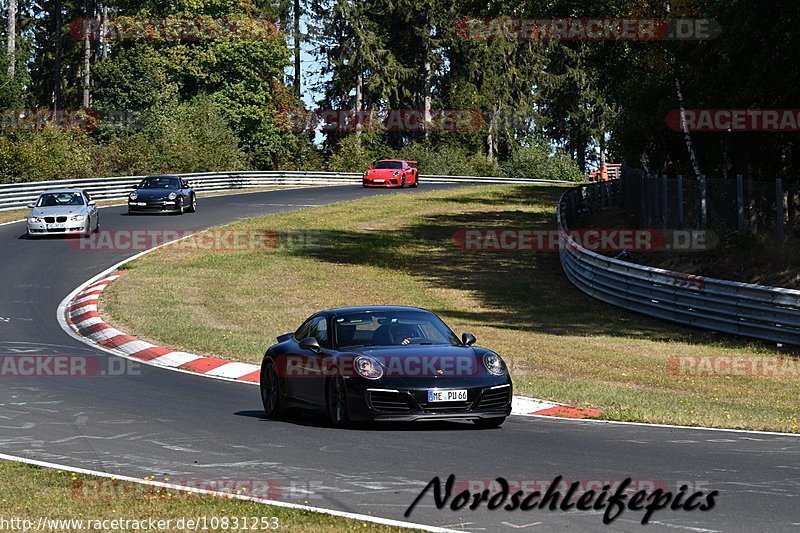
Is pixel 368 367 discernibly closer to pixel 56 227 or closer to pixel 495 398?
pixel 495 398

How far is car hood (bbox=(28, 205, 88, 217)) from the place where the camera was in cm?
3856

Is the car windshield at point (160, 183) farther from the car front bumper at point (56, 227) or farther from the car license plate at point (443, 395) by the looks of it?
the car license plate at point (443, 395)

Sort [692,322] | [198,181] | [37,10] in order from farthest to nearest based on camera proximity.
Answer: [37,10] < [198,181] < [692,322]

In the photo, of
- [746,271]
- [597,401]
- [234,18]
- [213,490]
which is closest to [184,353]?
[597,401]

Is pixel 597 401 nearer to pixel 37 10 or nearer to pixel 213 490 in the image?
pixel 213 490

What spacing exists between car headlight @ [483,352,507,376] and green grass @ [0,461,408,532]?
412cm

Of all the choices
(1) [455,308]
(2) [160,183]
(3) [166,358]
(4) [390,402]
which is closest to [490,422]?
(4) [390,402]

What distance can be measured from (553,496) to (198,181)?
175 feet

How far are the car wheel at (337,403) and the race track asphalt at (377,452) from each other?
17 centimetres

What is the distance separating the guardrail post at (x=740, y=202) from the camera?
92.1ft

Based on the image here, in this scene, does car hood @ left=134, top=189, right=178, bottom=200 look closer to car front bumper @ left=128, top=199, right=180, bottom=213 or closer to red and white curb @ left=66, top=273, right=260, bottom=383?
car front bumper @ left=128, top=199, right=180, bottom=213

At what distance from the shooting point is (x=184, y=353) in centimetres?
2014

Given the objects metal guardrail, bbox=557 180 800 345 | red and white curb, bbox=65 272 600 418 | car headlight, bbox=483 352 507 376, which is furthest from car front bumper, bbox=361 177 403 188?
car headlight, bbox=483 352 507 376

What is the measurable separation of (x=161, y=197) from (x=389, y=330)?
112 feet
